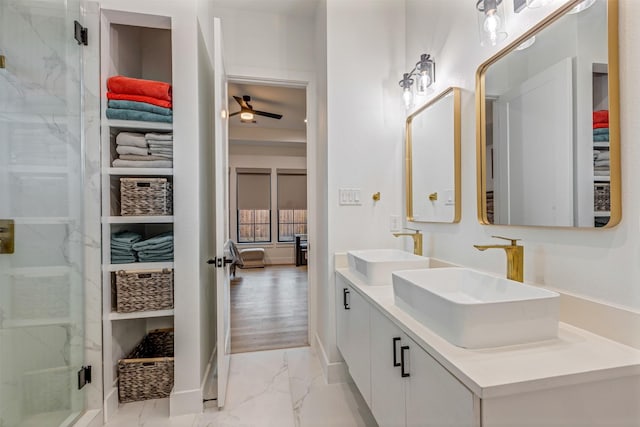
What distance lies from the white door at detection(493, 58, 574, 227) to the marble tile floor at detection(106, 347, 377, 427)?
4.36 feet

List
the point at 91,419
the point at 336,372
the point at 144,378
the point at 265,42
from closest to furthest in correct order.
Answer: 1. the point at 91,419
2. the point at 144,378
3. the point at 336,372
4. the point at 265,42

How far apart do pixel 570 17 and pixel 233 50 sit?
85.7 inches

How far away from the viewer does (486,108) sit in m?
1.32

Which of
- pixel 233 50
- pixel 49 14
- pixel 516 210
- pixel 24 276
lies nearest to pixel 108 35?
pixel 49 14

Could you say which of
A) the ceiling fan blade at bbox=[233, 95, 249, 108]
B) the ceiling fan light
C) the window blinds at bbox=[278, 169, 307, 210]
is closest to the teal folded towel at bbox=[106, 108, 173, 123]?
the ceiling fan blade at bbox=[233, 95, 249, 108]

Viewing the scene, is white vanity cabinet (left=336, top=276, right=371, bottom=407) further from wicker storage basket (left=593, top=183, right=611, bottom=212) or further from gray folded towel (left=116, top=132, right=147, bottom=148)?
gray folded towel (left=116, top=132, right=147, bottom=148)

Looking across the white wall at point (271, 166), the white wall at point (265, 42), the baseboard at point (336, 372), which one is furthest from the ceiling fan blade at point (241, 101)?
the baseboard at point (336, 372)

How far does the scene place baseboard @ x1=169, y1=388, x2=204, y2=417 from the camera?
1620 millimetres

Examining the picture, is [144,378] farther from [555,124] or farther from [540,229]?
[555,124]

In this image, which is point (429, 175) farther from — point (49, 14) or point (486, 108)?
point (49, 14)

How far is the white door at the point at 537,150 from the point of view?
0.98m

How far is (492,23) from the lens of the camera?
1196 millimetres

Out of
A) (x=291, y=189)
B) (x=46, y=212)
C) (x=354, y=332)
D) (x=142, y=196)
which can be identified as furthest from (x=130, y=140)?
(x=291, y=189)

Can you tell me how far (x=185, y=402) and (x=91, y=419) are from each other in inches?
17.8
